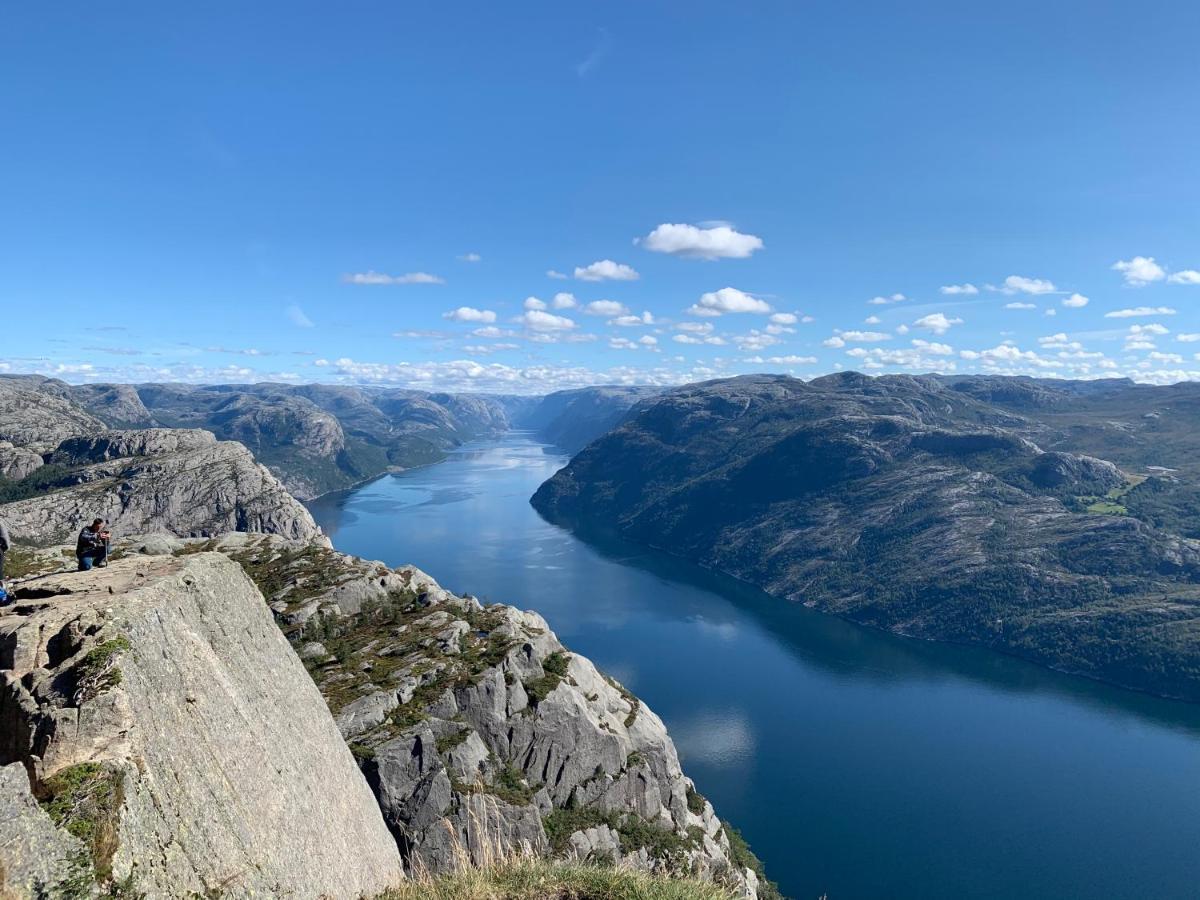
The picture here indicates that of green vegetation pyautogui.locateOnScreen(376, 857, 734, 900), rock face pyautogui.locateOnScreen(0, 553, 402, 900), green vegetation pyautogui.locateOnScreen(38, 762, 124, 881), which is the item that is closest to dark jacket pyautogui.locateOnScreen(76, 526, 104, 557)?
rock face pyautogui.locateOnScreen(0, 553, 402, 900)

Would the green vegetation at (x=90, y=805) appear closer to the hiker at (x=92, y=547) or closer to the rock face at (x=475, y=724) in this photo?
the hiker at (x=92, y=547)

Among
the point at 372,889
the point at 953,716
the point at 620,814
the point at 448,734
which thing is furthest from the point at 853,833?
the point at 372,889

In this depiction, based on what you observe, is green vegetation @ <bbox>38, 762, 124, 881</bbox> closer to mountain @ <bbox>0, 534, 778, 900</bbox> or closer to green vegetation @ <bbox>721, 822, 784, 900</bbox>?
mountain @ <bbox>0, 534, 778, 900</bbox>

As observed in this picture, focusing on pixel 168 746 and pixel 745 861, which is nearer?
pixel 168 746

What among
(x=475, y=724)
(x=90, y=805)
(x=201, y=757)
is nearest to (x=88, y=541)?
(x=201, y=757)

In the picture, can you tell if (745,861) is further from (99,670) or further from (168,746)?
(99,670)
